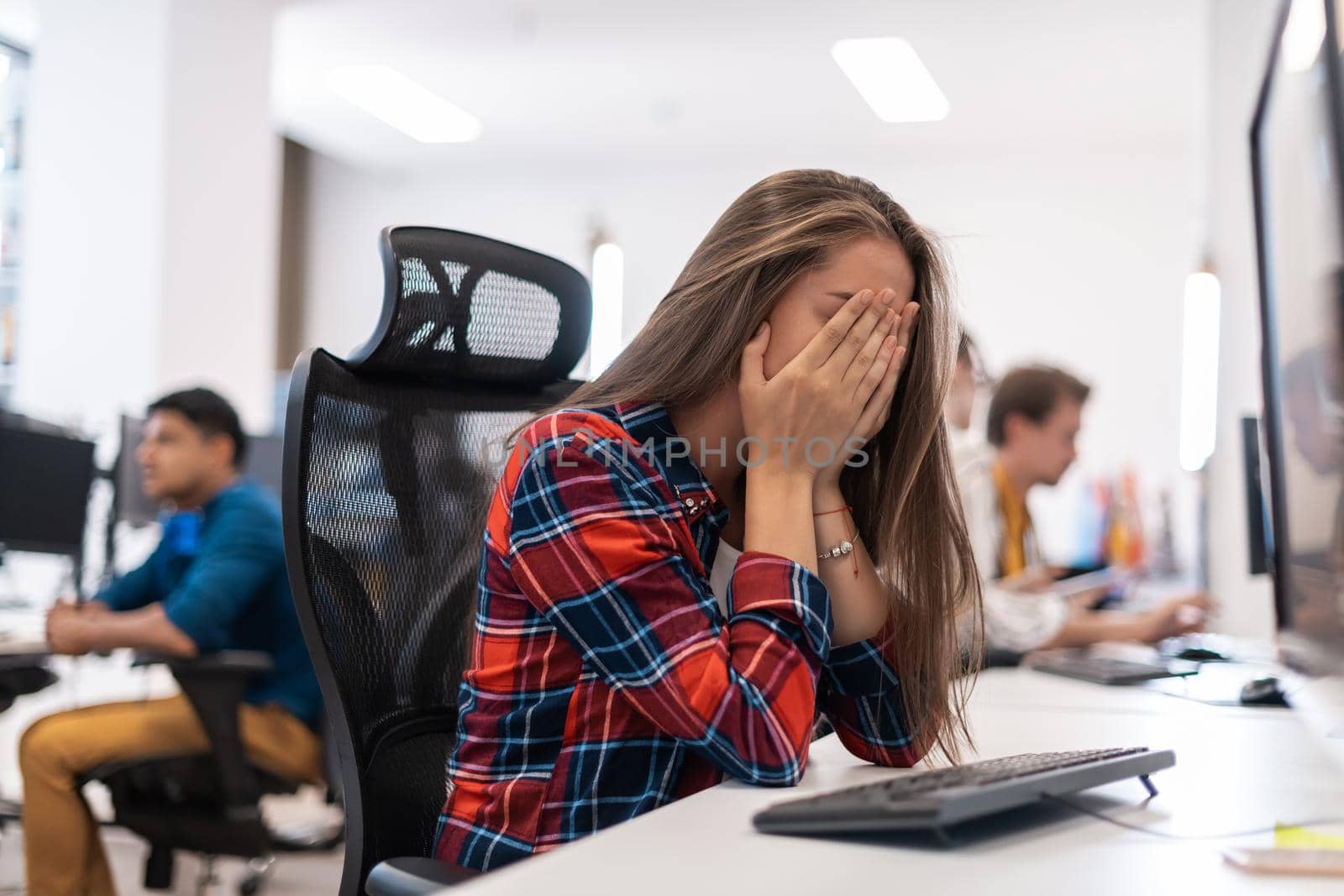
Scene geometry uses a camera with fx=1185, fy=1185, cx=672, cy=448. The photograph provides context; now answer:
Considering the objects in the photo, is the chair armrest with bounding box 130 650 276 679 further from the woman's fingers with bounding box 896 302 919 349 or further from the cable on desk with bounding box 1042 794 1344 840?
the cable on desk with bounding box 1042 794 1344 840

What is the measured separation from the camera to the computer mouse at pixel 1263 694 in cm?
153

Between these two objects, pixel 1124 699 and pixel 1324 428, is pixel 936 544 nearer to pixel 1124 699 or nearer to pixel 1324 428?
pixel 1324 428

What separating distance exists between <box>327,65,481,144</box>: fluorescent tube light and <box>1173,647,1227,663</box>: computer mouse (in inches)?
171

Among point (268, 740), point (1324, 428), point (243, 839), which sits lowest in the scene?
point (243, 839)

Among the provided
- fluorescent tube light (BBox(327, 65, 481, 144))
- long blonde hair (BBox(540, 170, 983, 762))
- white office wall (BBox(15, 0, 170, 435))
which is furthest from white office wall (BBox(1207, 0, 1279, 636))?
fluorescent tube light (BBox(327, 65, 481, 144))

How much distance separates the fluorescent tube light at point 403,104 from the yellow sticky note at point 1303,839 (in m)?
5.20

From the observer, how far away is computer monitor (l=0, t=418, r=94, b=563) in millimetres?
2928

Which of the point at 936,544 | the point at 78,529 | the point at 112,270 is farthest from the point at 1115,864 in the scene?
the point at 112,270

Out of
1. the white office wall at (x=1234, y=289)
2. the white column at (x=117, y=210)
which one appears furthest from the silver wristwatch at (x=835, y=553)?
the white column at (x=117, y=210)

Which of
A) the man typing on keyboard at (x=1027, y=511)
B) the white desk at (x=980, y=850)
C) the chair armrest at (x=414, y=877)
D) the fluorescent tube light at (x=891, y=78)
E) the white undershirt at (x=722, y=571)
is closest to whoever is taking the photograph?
the white desk at (x=980, y=850)

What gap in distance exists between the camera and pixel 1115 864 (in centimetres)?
69

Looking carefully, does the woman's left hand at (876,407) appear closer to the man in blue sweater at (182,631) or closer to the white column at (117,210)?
the man in blue sweater at (182,631)

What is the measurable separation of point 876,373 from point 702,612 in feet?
0.87

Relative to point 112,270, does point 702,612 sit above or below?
below
